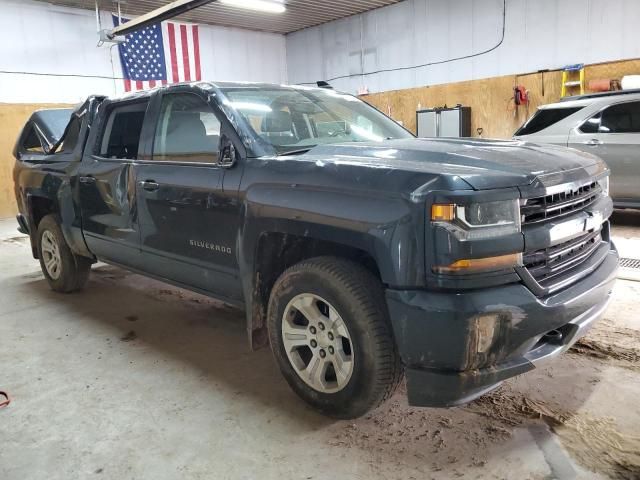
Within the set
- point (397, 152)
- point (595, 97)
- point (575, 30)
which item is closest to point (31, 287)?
point (397, 152)

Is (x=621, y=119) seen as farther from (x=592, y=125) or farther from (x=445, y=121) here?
(x=445, y=121)

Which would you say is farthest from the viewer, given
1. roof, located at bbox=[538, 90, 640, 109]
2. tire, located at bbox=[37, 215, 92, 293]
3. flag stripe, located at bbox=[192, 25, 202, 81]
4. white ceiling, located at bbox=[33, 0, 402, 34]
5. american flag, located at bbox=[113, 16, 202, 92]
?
flag stripe, located at bbox=[192, 25, 202, 81]

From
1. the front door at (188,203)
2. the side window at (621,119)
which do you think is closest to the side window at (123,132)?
the front door at (188,203)

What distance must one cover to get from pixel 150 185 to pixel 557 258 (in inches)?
94.3

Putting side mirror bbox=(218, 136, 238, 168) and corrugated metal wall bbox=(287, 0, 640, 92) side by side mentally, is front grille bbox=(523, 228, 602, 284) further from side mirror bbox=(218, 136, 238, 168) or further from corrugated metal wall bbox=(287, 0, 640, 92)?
corrugated metal wall bbox=(287, 0, 640, 92)

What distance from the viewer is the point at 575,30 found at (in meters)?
9.84

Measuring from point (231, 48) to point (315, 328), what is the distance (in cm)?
1366

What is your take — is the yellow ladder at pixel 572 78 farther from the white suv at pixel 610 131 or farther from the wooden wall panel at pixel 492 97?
the white suv at pixel 610 131

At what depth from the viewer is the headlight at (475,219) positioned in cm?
187

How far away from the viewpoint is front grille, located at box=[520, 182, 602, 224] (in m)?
2.01

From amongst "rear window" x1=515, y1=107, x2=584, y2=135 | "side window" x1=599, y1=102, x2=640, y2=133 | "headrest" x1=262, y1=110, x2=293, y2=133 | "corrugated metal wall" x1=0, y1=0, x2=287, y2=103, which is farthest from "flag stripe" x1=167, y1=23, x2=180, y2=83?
"headrest" x1=262, y1=110, x2=293, y2=133

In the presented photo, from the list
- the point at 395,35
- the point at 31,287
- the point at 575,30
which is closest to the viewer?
the point at 31,287

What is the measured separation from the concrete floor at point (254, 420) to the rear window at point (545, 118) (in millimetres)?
3736

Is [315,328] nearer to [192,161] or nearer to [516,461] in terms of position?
[516,461]
